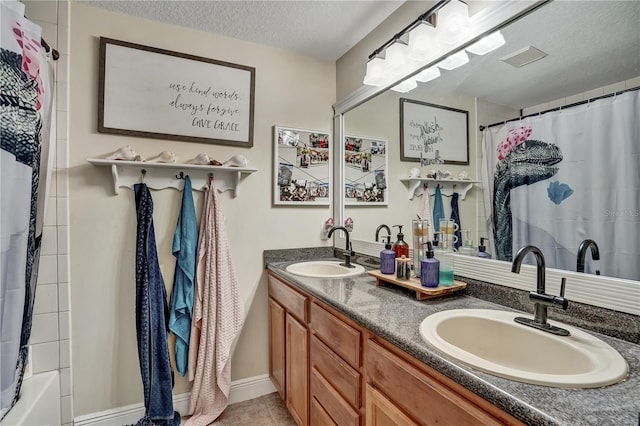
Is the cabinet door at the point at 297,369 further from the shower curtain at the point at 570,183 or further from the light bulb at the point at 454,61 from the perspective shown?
the light bulb at the point at 454,61

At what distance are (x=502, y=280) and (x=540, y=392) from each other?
25.2 inches

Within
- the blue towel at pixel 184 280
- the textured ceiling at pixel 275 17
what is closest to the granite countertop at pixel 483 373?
the blue towel at pixel 184 280

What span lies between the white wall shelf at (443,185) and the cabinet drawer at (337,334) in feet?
2.76

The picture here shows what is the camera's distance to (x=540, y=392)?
62cm

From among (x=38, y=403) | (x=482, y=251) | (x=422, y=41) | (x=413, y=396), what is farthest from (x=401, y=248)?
(x=38, y=403)

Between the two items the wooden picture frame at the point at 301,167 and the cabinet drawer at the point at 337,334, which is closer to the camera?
the cabinet drawer at the point at 337,334

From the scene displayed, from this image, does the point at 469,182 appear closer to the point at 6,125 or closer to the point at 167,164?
the point at 167,164

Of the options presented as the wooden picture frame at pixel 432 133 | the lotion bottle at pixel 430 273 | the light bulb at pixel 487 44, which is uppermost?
the light bulb at pixel 487 44

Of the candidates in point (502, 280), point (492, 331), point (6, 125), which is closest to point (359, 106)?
point (502, 280)

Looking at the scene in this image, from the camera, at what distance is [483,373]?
0.69 metres

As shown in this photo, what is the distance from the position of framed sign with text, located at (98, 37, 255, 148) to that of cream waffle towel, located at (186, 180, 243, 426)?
42 centimetres

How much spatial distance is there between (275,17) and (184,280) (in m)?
1.68

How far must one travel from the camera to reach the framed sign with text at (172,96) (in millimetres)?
1719

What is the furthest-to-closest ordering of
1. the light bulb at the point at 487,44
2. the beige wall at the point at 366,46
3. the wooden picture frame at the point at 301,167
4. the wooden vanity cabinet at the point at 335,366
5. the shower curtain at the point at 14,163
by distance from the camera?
the wooden picture frame at the point at 301,167, the beige wall at the point at 366,46, the light bulb at the point at 487,44, the wooden vanity cabinet at the point at 335,366, the shower curtain at the point at 14,163
